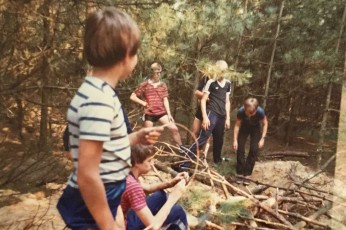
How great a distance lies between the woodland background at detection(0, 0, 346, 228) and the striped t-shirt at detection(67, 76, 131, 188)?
148 centimetres

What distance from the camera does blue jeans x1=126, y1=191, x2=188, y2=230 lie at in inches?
92.2

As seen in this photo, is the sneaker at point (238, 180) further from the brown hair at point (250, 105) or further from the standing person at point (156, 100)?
the standing person at point (156, 100)

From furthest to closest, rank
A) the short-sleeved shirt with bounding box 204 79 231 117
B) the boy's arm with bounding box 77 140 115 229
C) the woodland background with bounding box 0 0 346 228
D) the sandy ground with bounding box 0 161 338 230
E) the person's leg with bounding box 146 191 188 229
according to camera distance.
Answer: the short-sleeved shirt with bounding box 204 79 231 117
the sandy ground with bounding box 0 161 338 230
the woodland background with bounding box 0 0 346 228
the person's leg with bounding box 146 191 188 229
the boy's arm with bounding box 77 140 115 229

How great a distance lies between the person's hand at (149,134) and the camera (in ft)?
5.14

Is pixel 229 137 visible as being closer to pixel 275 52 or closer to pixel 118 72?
pixel 275 52

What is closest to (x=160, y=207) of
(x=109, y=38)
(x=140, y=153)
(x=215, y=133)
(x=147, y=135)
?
(x=140, y=153)

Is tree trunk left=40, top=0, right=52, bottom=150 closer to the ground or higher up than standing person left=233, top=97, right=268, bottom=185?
higher up

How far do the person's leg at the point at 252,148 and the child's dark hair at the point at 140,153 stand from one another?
4.31 metres

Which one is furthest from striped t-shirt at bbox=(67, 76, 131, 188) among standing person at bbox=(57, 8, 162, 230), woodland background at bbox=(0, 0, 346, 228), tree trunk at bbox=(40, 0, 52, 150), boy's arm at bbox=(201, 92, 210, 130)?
boy's arm at bbox=(201, 92, 210, 130)

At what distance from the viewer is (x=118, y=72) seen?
4.42 feet

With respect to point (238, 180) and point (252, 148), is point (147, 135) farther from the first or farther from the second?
point (252, 148)

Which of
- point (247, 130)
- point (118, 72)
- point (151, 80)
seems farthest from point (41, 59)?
point (247, 130)

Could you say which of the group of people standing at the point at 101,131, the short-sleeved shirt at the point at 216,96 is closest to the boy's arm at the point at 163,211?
the group of people standing at the point at 101,131

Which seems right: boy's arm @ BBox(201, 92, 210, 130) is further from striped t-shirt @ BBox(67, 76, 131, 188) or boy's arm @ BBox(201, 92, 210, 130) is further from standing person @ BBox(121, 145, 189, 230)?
striped t-shirt @ BBox(67, 76, 131, 188)
